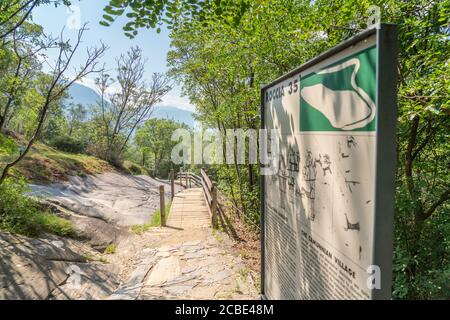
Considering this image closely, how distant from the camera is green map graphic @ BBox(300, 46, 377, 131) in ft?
3.25

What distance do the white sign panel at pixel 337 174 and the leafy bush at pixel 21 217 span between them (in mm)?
5026

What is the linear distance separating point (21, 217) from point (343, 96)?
5.99 meters

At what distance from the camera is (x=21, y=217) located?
499 centimetres

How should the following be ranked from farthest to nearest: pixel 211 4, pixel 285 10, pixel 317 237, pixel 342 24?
1. pixel 285 10
2. pixel 342 24
3. pixel 211 4
4. pixel 317 237

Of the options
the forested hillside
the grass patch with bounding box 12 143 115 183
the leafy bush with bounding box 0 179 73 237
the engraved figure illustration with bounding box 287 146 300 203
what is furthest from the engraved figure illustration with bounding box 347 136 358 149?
the grass patch with bounding box 12 143 115 183

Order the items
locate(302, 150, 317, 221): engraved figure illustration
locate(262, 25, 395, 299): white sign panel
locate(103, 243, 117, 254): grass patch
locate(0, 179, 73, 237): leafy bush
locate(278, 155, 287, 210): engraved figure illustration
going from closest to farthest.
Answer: locate(262, 25, 395, 299): white sign panel < locate(302, 150, 317, 221): engraved figure illustration < locate(278, 155, 287, 210): engraved figure illustration < locate(0, 179, 73, 237): leafy bush < locate(103, 243, 117, 254): grass patch

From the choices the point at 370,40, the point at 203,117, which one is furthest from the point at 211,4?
the point at 203,117

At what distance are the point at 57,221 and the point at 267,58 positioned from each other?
5.27 m

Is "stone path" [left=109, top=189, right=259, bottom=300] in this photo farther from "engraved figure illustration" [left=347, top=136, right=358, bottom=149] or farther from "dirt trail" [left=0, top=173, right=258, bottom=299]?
"engraved figure illustration" [left=347, top=136, right=358, bottom=149]

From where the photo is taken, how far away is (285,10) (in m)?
3.74

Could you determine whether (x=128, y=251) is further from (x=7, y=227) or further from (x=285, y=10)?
(x=285, y=10)

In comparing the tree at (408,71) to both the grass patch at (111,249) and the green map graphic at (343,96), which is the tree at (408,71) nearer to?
the green map graphic at (343,96)

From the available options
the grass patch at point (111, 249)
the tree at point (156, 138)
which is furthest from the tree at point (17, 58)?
the tree at point (156, 138)
